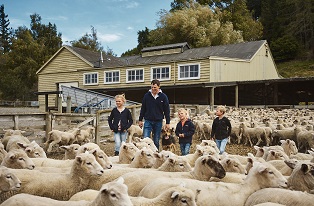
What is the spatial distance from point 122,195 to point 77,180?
2026mm

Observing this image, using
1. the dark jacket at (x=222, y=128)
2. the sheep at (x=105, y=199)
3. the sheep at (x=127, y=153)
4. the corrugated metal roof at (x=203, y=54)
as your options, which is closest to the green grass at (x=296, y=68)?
the corrugated metal roof at (x=203, y=54)

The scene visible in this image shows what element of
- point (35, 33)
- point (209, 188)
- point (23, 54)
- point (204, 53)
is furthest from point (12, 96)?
point (209, 188)

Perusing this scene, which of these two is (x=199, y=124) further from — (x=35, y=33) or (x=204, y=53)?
(x=35, y=33)

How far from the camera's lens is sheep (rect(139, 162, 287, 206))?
4.96 metres

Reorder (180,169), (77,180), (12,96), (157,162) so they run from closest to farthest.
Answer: (77,180) → (180,169) → (157,162) → (12,96)

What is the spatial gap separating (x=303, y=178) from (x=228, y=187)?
1.23m

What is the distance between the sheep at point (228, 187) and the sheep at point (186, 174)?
0.88 ft

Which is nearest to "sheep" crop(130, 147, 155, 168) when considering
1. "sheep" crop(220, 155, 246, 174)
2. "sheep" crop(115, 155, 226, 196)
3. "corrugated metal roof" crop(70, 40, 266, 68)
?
"sheep" crop(115, 155, 226, 196)

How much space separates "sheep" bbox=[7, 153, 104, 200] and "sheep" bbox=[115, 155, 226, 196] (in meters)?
0.62

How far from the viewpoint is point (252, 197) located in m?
4.98

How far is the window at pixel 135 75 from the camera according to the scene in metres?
33.3

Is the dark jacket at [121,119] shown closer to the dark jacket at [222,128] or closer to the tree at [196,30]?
the dark jacket at [222,128]

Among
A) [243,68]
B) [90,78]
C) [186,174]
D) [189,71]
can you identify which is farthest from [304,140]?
[90,78]

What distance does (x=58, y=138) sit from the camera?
11391 mm
